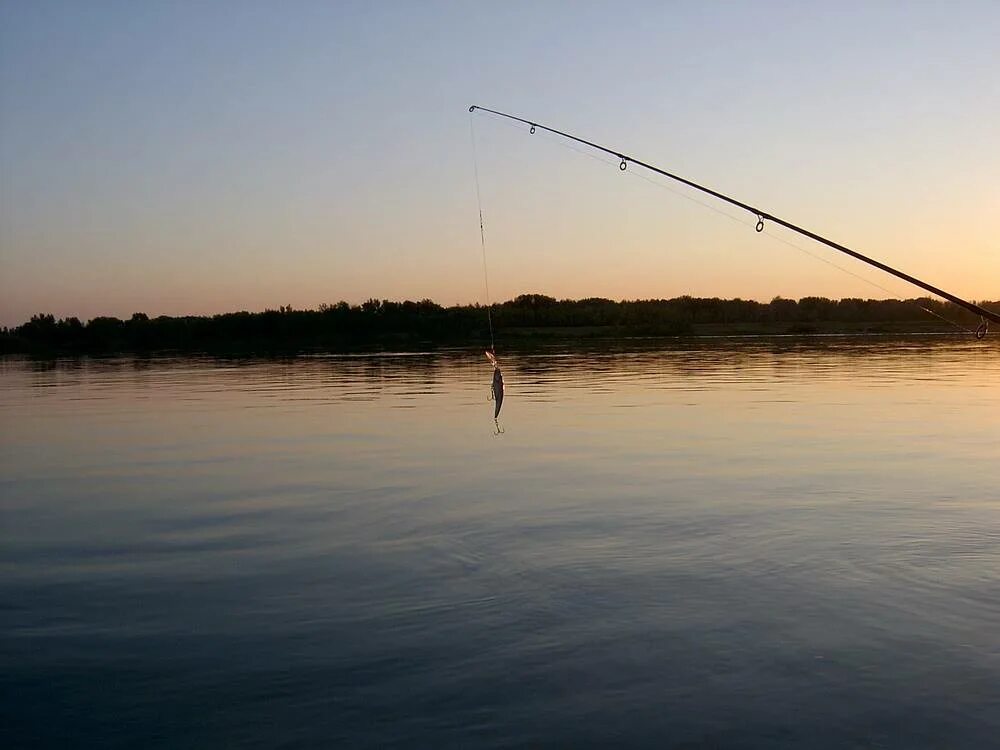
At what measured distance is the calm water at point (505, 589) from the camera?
671cm

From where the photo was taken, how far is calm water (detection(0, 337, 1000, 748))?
6711mm

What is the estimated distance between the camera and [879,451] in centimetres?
1858

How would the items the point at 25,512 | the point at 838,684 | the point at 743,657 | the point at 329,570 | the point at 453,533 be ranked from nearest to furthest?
the point at 838,684
the point at 743,657
the point at 329,570
the point at 453,533
the point at 25,512

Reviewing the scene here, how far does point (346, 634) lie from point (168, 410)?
21.6 metres

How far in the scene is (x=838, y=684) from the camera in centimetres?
711

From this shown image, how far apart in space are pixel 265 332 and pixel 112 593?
10616 cm

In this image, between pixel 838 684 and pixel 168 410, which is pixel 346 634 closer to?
pixel 838 684

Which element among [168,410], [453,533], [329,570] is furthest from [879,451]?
[168,410]

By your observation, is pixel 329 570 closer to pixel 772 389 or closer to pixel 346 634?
pixel 346 634

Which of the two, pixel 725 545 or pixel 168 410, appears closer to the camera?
pixel 725 545

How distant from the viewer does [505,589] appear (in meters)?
9.59

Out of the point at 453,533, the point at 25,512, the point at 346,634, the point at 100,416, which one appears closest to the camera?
the point at 346,634

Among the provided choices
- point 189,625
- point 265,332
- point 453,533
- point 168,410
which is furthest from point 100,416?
point 265,332

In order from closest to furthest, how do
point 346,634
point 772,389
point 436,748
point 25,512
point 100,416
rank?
point 436,748, point 346,634, point 25,512, point 100,416, point 772,389
